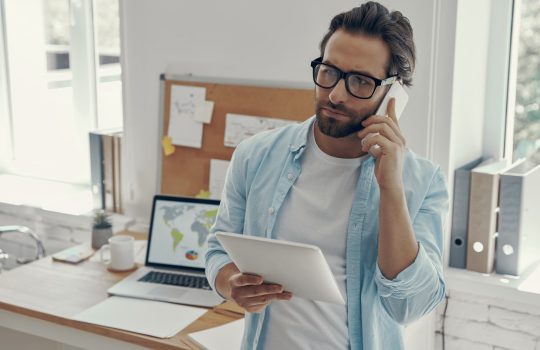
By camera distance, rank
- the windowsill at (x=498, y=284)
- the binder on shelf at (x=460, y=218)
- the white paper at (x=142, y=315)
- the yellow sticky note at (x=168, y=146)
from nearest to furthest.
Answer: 1. the white paper at (x=142, y=315)
2. the windowsill at (x=498, y=284)
3. the binder on shelf at (x=460, y=218)
4. the yellow sticky note at (x=168, y=146)

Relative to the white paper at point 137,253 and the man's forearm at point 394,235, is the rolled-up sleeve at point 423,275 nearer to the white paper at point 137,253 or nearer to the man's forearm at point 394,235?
the man's forearm at point 394,235

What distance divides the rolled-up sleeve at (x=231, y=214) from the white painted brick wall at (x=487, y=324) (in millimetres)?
1000

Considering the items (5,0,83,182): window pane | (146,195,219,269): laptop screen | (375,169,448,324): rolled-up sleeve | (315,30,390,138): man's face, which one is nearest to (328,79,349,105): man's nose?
(315,30,390,138): man's face

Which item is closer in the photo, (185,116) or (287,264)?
(287,264)

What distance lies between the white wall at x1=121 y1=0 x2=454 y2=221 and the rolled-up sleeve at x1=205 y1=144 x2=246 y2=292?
2.77 ft

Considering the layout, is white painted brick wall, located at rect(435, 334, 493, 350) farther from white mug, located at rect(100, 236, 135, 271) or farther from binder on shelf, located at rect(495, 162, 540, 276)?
white mug, located at rect(100, 236, 135, 271)

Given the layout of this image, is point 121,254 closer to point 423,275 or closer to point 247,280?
point 247,280

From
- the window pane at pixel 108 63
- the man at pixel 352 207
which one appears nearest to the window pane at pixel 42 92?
the window pane at pixel 108 63

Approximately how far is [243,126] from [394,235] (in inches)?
51.4

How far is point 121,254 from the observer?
97.2 inches

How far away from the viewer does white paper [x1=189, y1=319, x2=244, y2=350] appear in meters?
1.92

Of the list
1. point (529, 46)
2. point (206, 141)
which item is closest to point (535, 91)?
point (529, 46)

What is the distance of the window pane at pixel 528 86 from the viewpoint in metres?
2.38

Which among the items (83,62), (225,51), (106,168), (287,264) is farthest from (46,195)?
(287,264)
